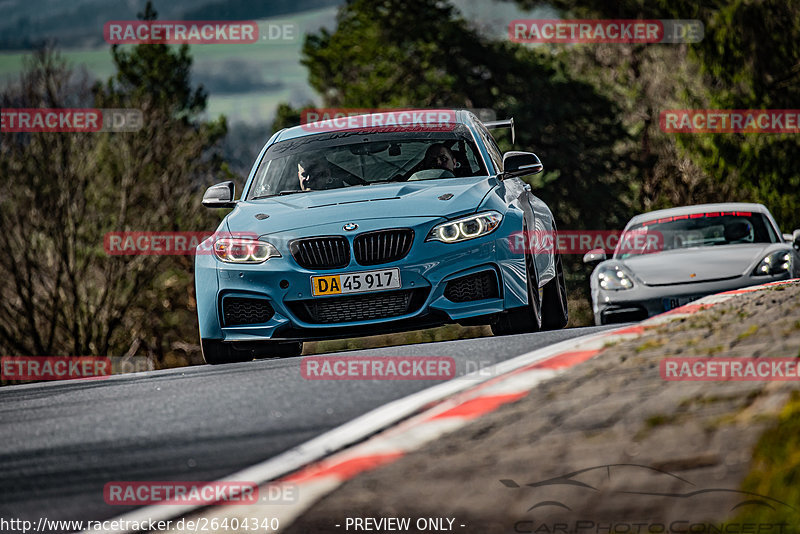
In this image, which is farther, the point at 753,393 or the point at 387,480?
the point at 753,393

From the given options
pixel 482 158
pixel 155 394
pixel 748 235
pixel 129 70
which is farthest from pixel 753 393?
pixel 129 70

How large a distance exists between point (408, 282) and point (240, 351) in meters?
1.75

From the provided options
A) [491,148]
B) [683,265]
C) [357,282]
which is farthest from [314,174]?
[683,265]

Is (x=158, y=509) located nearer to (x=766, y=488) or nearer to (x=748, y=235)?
(x=766, y=488)

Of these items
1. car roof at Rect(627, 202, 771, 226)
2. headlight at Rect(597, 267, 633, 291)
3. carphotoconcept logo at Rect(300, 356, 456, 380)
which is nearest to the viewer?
carphotoconcept logo at Rect(300, 356, 456, 380)

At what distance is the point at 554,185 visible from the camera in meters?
37.1

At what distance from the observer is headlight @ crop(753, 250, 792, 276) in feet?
39.9

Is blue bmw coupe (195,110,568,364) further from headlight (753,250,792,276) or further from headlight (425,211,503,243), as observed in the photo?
headlight (753,250,792,276)

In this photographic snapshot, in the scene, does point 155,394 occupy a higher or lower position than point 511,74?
lower

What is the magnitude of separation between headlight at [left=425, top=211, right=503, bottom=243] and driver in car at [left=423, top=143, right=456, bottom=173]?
51.6 inches

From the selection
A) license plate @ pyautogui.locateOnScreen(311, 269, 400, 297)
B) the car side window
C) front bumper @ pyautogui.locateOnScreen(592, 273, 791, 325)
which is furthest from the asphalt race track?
front bumper @ pyautogui.locateOnScreen(592, 273, 791, 325)

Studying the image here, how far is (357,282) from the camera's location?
7836 millimetres

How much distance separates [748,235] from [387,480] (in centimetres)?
1017

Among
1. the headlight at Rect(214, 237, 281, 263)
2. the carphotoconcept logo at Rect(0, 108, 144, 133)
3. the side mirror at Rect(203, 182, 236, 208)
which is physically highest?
the carphotoconcept logo at Rect(0, 108, 144, 133)
